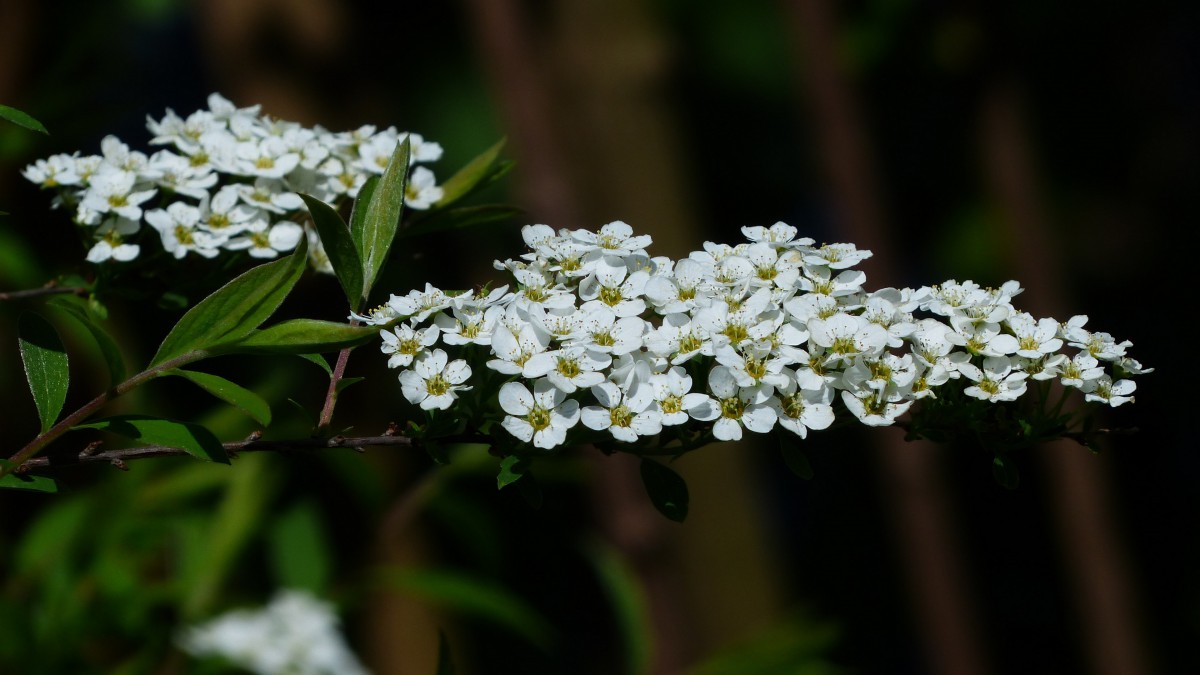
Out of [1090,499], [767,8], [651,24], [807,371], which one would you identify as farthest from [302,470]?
[767,8]

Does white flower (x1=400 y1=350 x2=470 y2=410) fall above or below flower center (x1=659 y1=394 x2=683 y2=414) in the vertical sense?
above

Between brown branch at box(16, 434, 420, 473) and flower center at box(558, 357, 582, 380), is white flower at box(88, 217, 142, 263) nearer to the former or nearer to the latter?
brown branch at box(16, 434, 420, 473)

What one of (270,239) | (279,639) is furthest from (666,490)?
(279,639)

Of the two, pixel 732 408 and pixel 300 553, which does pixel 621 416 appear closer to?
pixel 732 408

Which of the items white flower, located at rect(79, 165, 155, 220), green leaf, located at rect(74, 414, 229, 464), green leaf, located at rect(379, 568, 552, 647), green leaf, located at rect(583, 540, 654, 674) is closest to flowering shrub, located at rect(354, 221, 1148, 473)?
green leaf, located at rect(74, 414, 229, 464)

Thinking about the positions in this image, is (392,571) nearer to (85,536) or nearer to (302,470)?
(85,536)

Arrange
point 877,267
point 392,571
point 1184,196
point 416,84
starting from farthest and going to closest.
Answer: point 1184,196
point 416,84
point 877,267
point 392,571
